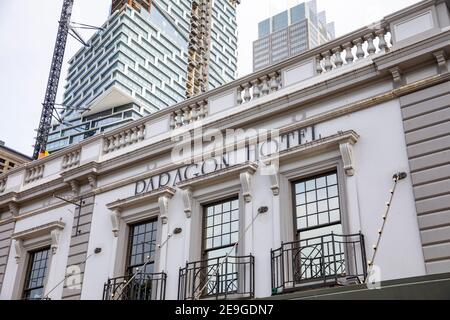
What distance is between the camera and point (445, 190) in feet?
34.5

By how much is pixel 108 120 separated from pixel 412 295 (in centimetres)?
9801


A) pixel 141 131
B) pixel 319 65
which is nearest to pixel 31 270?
pixel 141 131

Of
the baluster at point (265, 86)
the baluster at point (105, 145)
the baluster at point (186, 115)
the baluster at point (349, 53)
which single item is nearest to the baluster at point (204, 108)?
the baluster at point (186, 115)

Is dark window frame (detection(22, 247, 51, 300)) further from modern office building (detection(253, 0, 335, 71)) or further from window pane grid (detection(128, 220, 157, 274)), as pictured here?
modern office building (detection(253, 0, 335, 71))

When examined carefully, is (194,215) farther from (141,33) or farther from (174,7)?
(174,7)

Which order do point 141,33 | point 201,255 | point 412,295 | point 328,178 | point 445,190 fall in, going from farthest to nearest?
point 141,33, point 201,255, point 328,178, point 445,190, point 412,295

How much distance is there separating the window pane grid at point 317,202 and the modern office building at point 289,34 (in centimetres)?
13244

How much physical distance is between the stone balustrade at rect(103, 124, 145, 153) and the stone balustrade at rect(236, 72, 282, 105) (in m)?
3.37

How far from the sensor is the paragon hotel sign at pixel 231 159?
13203mm

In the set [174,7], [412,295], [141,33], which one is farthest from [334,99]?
[174,7]

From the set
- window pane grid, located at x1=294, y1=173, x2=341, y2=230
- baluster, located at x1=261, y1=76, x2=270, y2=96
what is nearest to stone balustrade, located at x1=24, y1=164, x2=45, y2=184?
baluster, located at x1=261, y1=76, x2=270, y2=96

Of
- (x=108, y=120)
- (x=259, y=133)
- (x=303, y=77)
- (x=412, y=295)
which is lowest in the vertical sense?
(x=412, y=295)

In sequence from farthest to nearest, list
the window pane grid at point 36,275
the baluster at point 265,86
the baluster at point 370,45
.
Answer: the window pane grid at point 36,275, the baluster at point 265,86, the baluster at point 370,45

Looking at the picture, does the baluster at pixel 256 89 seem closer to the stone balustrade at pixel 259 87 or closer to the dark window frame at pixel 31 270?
the stone balustrade at pixel 259 87
